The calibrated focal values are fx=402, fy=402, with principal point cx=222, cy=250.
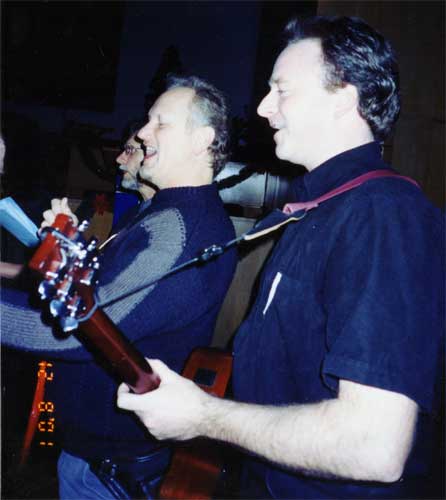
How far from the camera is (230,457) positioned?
4.41ft

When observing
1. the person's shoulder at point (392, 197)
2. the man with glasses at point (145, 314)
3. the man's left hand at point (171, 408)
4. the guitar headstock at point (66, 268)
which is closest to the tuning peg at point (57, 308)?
the guitar headstock at point (66, 268)

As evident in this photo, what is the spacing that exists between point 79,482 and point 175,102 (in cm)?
158

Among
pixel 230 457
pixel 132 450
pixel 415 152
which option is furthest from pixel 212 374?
pixel 415 152

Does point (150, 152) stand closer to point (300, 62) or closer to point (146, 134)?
point (146, 134)

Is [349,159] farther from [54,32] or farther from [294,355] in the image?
[54,32]

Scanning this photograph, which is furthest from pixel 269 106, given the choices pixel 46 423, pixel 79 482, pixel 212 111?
pixel 46 423

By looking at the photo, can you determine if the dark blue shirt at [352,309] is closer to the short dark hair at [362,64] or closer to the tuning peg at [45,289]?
the short dark hair at [362,64]

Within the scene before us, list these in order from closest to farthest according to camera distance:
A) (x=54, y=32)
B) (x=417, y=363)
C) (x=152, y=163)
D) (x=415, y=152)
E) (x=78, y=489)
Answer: (x=417, y=363)
(x=78, y=489)
(x=152, y=163)
(x=415, y=152)
(x=54, y=32)

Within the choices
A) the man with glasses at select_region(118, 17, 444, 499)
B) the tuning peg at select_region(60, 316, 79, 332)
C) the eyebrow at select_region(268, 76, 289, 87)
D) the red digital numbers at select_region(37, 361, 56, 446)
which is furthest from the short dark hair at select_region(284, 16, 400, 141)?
the red digital numbers at select_region(37, 361, 56, 446)

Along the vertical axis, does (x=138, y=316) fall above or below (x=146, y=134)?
below

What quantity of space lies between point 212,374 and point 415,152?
9.97 ft

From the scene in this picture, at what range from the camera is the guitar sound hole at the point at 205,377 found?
4.38 ft

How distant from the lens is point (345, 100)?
3.57ft

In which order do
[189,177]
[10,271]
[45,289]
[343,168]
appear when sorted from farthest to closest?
Answer: [10,271]
[189,177]
[343,168]
[45,289]
